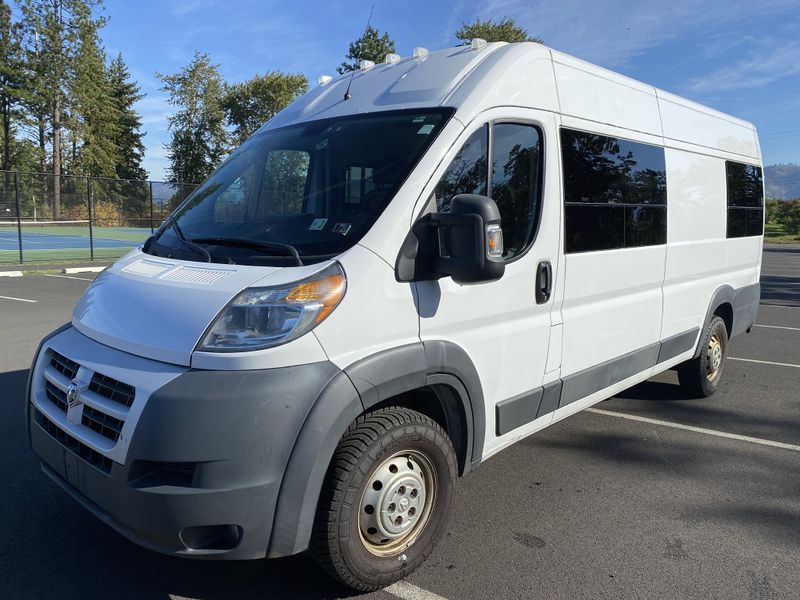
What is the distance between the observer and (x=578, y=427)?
507cm

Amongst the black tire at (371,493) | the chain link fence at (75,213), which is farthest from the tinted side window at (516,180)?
the chain link fence at (75,213)

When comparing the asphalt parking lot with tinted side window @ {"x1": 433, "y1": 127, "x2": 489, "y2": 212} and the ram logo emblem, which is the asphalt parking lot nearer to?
the ram logo emblem

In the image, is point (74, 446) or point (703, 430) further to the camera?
point (703, 430)

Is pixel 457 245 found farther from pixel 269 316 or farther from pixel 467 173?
pixel 269 316

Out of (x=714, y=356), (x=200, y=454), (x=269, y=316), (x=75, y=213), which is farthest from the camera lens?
(x=75, y=213)

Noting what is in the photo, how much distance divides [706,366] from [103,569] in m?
5.11

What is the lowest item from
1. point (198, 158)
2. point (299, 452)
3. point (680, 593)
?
point (680, 593)

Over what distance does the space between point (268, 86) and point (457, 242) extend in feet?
177

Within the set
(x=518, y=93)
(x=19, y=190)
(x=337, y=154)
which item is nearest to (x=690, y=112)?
(x=518, y=93)

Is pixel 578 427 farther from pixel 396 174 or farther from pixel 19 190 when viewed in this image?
pixel 19 190

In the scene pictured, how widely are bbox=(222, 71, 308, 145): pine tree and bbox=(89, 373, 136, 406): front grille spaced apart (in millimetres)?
51963

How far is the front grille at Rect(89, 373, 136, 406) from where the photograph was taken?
2.32 metres

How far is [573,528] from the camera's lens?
339 cm

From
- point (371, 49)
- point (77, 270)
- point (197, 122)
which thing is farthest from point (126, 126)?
point (77, 270)
